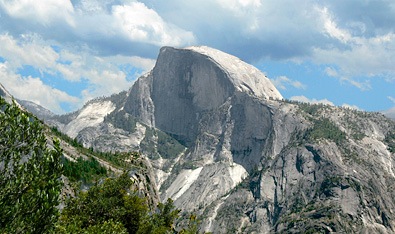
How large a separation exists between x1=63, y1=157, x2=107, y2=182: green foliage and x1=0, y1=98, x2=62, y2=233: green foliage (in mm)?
52055

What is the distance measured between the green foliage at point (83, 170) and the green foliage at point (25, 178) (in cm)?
5205

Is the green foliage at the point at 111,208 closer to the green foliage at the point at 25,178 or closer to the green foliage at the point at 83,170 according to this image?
the green foliage at the point at 83,170

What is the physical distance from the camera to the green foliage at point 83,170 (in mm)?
96469

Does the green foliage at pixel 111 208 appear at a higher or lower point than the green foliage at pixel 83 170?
lower

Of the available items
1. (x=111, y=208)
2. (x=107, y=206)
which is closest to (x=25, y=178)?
(x=107, y=206)

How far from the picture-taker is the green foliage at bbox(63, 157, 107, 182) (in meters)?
96.5

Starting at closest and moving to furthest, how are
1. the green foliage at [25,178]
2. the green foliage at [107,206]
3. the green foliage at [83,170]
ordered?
the green foliage at [25,178] < the green foliage at [107,206] < the green foliage at [83,170]

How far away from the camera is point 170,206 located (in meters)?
85.6

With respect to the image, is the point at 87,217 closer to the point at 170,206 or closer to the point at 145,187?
the point at 170,206

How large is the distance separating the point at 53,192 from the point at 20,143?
5.10 meters

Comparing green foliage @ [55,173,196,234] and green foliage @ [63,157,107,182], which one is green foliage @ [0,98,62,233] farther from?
green foliage @ [63,157,107,182]

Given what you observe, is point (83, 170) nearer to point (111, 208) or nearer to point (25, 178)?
point (111, 208)

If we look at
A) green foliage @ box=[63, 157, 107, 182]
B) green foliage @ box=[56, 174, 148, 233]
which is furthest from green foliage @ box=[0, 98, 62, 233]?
green foliage @ box=[63, 157, 107, 182]

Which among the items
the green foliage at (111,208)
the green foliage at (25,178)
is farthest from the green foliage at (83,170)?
the green foliage at (25,178)
